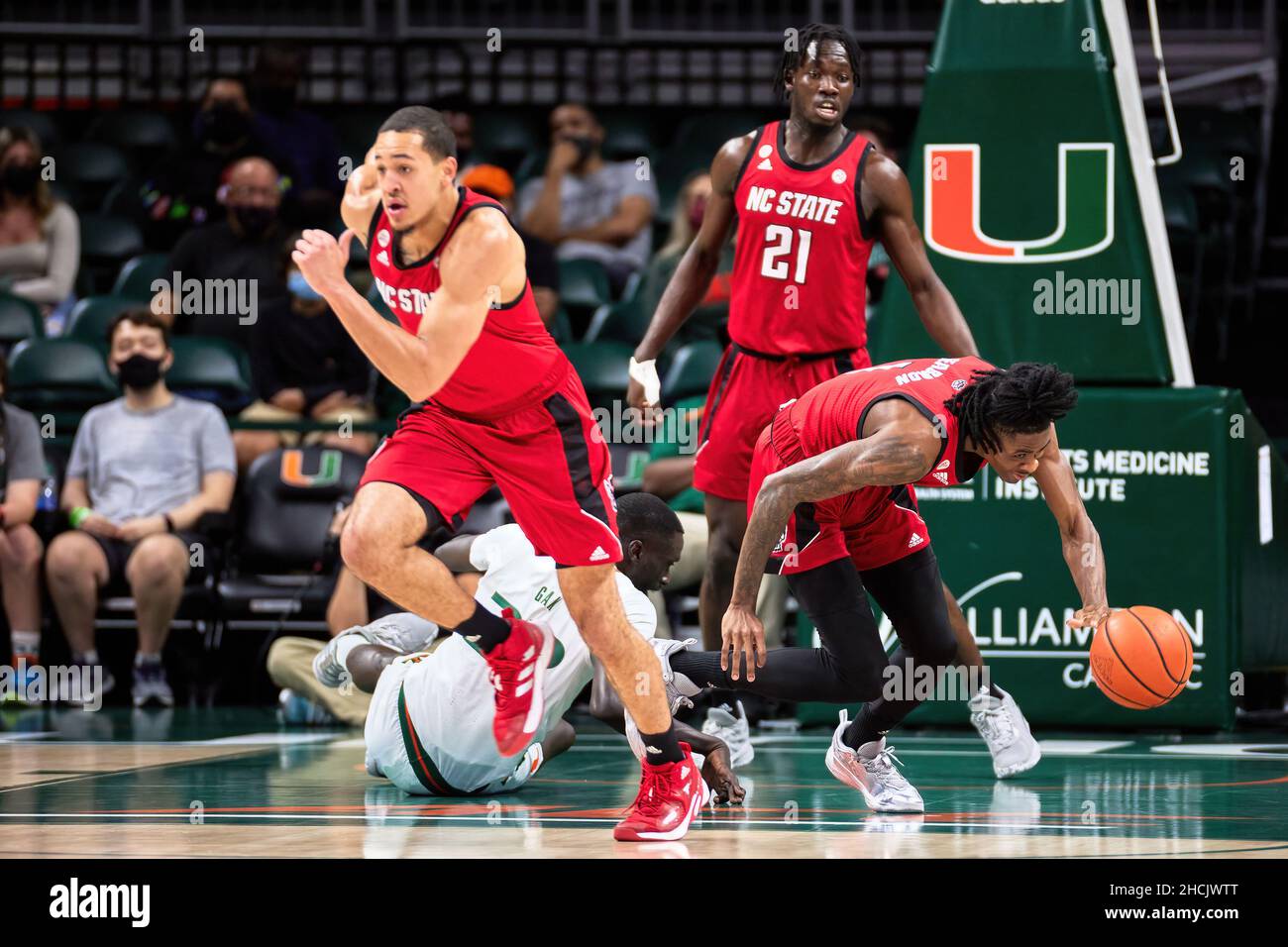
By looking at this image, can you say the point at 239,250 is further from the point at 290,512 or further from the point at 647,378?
the point at 647,378

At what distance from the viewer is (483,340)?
15.5 feet

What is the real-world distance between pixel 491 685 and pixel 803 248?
1.89 m

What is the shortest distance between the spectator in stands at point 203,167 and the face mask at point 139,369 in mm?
2332

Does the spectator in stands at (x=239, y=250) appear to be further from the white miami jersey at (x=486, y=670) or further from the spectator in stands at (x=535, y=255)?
the white miami jersey at (x=486, y=670)

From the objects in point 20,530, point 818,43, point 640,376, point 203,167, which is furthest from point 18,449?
point 818,43

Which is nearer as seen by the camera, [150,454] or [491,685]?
[491,685]

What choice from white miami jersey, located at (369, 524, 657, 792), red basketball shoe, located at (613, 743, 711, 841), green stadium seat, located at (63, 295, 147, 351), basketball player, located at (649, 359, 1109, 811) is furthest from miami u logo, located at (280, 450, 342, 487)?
red basketball shoe, located at (613, 743, 711, 841)

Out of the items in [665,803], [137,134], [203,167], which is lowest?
[665,803]

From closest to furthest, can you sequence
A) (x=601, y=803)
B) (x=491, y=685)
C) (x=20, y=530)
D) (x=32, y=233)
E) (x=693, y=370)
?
1. (x=491, y=685)
2. (x=601, y=803)
3. (x=20, y=530)
4. (x=693, y=370)
5. (x=32, y=233)

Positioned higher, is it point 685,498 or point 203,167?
point 203,167

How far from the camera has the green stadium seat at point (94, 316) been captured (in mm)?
10133

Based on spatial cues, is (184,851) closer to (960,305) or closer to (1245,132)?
(960,305)
